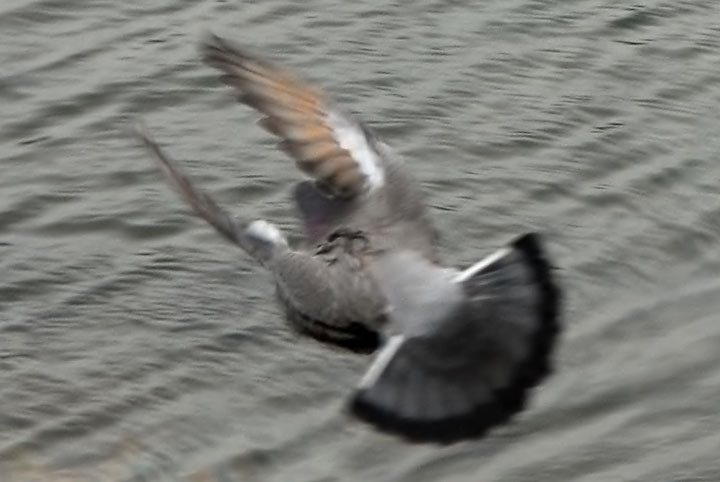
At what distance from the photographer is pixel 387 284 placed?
21.4ft

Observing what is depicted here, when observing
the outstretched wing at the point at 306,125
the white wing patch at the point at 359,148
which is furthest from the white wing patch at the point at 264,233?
the white wing patch at the point at 359,148

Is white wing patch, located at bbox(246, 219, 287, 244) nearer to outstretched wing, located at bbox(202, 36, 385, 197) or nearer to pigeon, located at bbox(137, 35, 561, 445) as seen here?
pigeon, located at bbox(137, 35, 561, 445)

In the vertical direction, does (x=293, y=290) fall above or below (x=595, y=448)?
above

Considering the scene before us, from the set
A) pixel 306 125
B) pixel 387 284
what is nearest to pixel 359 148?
pixel 306 125

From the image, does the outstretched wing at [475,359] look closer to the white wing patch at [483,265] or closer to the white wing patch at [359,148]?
the white wing patch at [483,265]

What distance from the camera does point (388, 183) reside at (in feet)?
23.1

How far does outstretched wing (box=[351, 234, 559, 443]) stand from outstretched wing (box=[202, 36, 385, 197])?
1.06 metres

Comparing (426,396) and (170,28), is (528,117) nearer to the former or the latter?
(170,28)

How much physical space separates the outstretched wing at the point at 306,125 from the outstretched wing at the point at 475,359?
1056mm

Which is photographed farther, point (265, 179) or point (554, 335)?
point (265, 179)

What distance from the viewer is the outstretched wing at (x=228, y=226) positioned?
6961 millimetres

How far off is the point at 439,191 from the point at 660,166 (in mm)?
1028

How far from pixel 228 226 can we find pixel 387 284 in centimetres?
78

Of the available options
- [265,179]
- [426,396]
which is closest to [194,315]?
[265,179]
